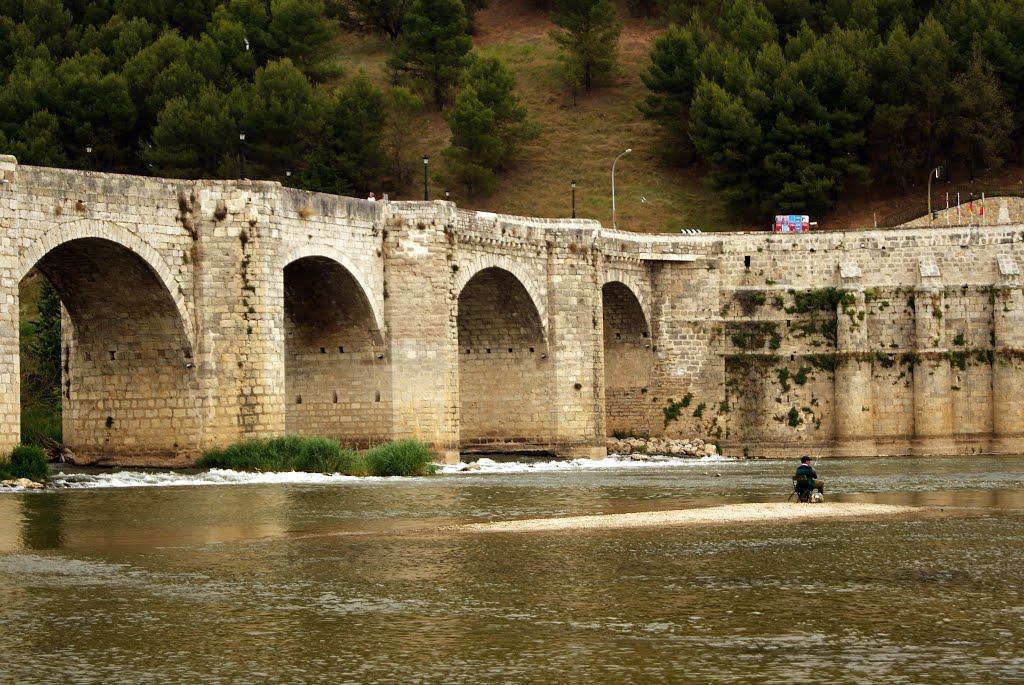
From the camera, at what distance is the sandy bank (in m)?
27.9

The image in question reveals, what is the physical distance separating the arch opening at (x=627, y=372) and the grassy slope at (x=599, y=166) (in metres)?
15.6

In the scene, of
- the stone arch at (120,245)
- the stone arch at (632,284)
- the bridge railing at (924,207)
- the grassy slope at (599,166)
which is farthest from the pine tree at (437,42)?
the stone arch at (120,245)

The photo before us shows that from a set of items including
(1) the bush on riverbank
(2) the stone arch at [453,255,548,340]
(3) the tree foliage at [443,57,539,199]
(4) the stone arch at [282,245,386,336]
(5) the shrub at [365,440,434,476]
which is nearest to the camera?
(1) the bush on riverbank

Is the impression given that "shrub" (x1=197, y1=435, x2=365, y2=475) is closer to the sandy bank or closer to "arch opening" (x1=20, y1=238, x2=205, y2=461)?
"arch opening" (x1=20, y1=238, x2=205, y2=461)

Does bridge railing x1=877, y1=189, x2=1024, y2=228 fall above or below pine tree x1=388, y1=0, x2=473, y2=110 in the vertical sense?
below

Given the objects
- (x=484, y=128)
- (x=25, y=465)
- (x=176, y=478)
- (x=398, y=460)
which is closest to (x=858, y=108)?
(x=484, y=128)

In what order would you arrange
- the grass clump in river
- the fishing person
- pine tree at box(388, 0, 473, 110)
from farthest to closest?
pine tree at box(388, 0, 473, 110), the grass clump in river, the fishing person

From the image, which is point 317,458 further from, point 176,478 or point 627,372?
point 627,372

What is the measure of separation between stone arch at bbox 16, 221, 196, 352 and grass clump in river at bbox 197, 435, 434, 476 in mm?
2661

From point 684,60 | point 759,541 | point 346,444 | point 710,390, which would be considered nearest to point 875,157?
point 684,60

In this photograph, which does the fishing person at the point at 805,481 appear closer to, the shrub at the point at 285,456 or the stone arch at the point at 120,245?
the shrub at the point at 285,456

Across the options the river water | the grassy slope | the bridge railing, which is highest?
the grassy slope

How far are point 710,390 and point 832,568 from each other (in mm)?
39038

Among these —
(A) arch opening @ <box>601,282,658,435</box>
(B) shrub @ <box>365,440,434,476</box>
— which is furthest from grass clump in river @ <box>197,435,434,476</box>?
(A) arch opening @ <box>601,282,658,435</box>
